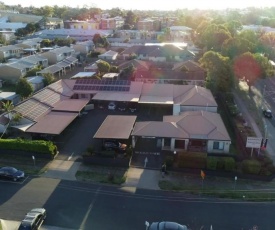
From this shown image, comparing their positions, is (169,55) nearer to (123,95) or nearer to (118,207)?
(123,95)

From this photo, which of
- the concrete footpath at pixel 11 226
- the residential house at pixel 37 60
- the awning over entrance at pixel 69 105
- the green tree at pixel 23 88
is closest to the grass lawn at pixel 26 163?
the concrete footpath at pixel 11 226

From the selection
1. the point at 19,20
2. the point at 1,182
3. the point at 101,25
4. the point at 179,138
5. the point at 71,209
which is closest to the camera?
the point at 71,209

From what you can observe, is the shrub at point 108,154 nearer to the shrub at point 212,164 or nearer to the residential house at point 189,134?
the residential house at point 189,134

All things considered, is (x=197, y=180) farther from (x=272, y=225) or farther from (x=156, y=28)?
(x=156, y=28)

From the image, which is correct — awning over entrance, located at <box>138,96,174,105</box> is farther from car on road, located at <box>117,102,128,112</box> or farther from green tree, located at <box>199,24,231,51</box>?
green tree, located at <box>199,24,231,51</box>

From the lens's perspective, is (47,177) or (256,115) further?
(256,115)

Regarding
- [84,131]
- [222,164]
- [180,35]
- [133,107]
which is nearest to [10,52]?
A: [133,107]

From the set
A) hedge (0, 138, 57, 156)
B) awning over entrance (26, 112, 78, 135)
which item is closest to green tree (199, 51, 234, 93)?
awning over entrance (26, 112, 78, 135)

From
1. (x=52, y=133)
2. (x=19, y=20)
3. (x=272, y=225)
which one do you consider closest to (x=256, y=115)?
(x=272, y=225)
